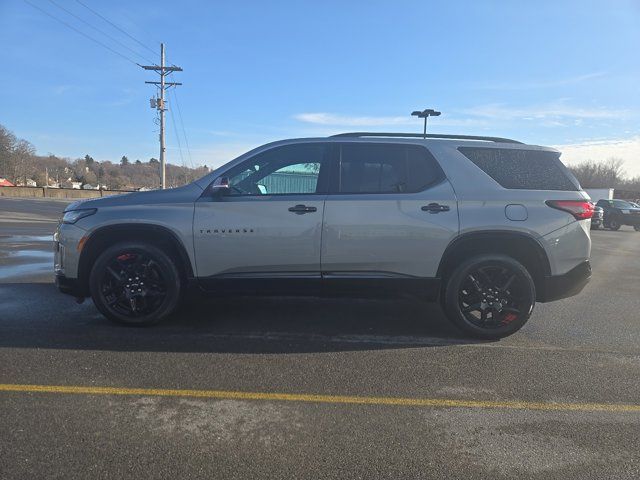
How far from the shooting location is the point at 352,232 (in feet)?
14.9

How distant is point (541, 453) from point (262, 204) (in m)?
3.04

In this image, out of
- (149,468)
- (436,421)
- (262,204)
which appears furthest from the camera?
(262,204)

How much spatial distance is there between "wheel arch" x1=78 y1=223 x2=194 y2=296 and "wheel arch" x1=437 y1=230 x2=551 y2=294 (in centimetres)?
253

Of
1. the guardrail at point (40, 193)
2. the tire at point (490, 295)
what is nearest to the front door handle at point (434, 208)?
the tire at point (490, 295)

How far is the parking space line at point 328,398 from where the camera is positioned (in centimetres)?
334

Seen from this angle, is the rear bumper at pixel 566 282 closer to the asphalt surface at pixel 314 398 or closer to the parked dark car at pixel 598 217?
the asphalt surface at pixel 314 398

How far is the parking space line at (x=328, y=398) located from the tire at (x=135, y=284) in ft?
4.34

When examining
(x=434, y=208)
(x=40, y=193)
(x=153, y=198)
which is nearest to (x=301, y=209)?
(x=434, y=208)

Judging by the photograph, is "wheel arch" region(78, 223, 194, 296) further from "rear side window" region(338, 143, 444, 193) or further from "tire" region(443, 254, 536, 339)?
"tire" region(443, 254, 536, 339)

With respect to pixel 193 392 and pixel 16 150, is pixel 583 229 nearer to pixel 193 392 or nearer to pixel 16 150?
pixel 193 392

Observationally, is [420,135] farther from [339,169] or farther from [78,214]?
[78,214]

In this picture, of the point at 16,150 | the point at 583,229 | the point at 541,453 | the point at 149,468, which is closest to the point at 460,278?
the point at 583,229

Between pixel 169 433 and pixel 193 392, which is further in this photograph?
pixel 193 392

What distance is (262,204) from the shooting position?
458 cm
